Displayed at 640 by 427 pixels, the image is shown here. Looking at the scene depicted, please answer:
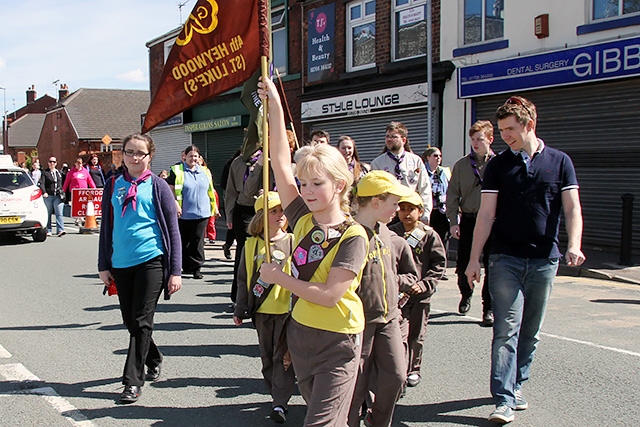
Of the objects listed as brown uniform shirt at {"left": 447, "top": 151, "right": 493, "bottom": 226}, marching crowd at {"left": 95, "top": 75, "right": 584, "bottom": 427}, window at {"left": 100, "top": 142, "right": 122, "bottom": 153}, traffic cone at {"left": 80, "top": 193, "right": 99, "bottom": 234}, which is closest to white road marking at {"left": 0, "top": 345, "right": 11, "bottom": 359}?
marching crowd at {"left": 95, "top": 75, "right": 584, "bottom": 427}

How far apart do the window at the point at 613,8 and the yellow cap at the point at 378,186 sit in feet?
34.7

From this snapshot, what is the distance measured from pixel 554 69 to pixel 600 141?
1.60 meters

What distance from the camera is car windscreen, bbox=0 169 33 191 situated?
1503 cm

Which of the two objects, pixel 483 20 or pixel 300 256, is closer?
pixel 300 256

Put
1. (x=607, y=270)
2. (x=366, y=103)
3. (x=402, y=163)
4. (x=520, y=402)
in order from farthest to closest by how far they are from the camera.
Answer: (x=366, y=103), (x=607, y=270), (x=402, y=163), (x=520, y=402)

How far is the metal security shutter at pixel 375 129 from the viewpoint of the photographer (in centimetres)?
1631

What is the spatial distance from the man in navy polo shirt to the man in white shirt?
2503 millimetres

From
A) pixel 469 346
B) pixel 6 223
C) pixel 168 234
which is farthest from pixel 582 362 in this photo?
pixel 6 223

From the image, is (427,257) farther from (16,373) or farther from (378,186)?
(16,373)

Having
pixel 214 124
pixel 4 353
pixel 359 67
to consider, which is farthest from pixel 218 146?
pixel 4 353

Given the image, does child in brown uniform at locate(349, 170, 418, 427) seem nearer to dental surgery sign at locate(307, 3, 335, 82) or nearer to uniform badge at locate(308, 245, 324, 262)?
uniform badge at locate(308, 245, 324, 262)

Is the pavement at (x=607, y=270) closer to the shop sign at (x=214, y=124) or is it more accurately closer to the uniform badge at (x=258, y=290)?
the uniform badge at (x=258, y=290)

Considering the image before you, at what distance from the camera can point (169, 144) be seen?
29.1m

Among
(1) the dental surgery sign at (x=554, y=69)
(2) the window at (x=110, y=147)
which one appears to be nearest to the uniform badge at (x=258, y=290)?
(1) the dental surgery sign at (x=554, y=69)
